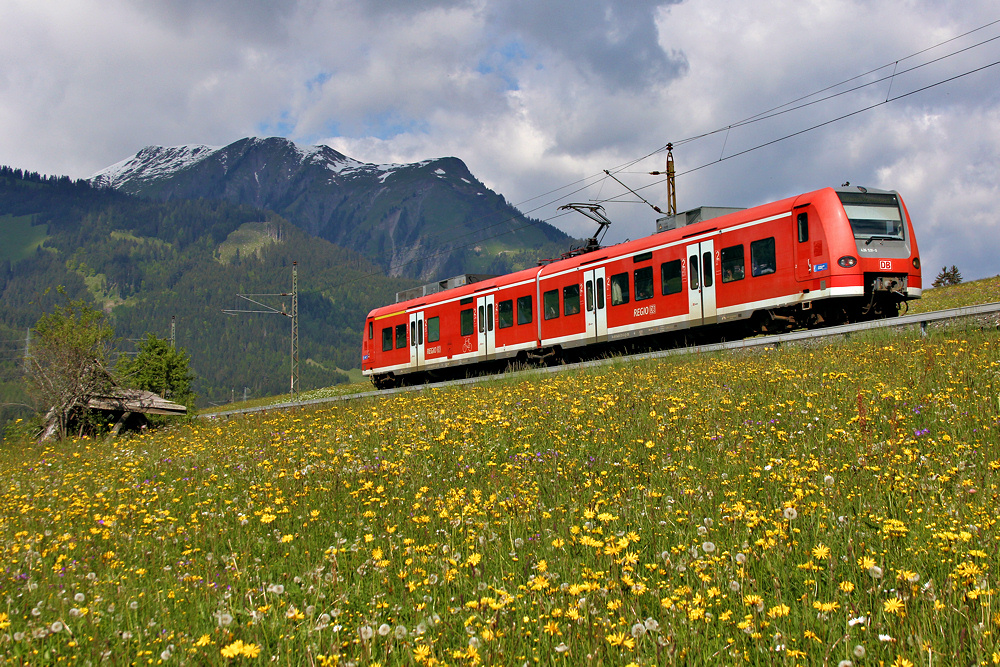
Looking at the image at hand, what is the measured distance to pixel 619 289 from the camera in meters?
19.4

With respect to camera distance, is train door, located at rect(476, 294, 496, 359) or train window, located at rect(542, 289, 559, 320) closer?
train window, located at rect(542, 289, 559, 320)

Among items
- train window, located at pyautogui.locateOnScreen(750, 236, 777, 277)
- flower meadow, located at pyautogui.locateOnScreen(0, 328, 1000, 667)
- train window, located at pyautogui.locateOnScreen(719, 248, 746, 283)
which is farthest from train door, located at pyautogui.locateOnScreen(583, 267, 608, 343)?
flower meadow, located at pyautogui.locateOnScreen(0, 328, 1000, 667)

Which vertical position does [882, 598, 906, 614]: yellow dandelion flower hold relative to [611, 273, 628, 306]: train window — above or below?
below

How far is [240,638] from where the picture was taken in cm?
337

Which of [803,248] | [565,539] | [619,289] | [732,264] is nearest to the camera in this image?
[565,539]

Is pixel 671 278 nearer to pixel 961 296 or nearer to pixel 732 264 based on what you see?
pixel 732 264

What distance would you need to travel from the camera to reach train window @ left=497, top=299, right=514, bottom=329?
23.0 meters

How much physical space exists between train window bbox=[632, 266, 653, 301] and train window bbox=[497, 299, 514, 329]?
5130 millimetres

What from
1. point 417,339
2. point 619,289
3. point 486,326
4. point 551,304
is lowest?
point 417,339

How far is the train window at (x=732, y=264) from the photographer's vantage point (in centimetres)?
1645

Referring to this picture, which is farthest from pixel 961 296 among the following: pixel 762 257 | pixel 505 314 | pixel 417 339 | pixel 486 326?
pixel 417 339

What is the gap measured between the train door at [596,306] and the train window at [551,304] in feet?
4.00

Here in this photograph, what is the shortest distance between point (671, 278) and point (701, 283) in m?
0.94

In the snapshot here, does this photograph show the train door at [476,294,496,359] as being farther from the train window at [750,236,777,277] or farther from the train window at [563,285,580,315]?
the train window at [750,236,777,277]
